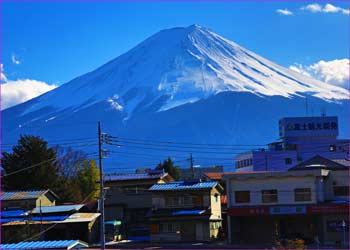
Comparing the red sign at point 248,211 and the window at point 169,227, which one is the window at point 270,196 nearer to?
the red sign at point 248,211

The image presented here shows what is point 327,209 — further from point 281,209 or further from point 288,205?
point 281,209

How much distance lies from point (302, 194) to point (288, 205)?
4.03 ft

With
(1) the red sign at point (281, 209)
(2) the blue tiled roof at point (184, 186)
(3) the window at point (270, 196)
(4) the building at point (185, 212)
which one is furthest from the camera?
(2) the blue tiled roof at point (184, 186)

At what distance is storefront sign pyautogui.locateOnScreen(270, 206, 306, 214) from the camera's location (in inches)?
1674

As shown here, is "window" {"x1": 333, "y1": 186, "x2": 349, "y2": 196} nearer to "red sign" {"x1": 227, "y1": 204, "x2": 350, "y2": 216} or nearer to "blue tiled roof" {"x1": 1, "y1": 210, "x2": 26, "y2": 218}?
"red sign" {"x1": 227, "y1": 204, "x2": 350, "y2": 216}

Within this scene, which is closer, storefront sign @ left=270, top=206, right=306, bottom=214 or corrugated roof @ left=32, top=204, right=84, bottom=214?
storefront sign @ left=270, top=206, right=306, bottom=214

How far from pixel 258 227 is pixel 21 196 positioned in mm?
19512

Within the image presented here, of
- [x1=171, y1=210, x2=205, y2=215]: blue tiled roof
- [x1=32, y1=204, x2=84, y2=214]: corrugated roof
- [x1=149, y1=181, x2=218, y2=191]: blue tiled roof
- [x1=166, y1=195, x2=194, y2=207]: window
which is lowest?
[x1=171, y1=210, x2=205, y2=215]: blue tiled roof

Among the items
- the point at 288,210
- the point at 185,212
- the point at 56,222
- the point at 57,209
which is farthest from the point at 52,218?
the point at 288,210

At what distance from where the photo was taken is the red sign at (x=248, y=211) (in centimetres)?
4297

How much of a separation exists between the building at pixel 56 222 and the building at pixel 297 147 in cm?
4899

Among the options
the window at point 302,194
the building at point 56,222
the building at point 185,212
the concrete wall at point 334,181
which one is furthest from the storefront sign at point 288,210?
the building at point 56,222

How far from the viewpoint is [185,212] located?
45.0 meters

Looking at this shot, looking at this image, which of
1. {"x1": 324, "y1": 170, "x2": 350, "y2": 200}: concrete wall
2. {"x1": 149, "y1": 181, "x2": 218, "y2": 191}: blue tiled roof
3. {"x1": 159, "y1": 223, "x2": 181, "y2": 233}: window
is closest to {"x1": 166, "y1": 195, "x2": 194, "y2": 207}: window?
{"x1": 149, "y1": 181, "x2": 218, "y2": 191}: blue tiled roof
